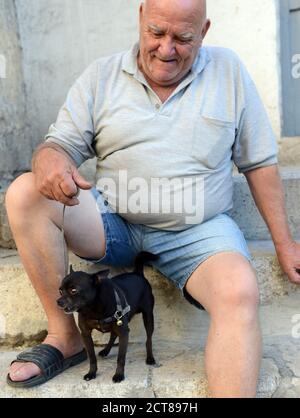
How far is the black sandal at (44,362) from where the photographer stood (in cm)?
223

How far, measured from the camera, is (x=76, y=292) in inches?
82.0

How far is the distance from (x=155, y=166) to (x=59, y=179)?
1.42 ft

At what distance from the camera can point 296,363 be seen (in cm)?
236

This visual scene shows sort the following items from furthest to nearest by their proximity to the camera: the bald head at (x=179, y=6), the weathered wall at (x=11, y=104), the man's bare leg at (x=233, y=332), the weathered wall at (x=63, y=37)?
the weathered wall at (x=63, y=37) → the weathered wall at (x=11, y=104) → the bald head at (x=179, y=6) → the man's bare leg at (x=233, y=332)

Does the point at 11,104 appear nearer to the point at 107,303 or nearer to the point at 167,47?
the point at 167,47

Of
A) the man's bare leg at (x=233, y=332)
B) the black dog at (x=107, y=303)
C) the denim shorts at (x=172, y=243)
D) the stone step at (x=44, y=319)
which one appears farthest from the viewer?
the stone step at (x=44, y=319)

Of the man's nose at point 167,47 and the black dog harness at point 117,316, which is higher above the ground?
the man's nose at point 167,47

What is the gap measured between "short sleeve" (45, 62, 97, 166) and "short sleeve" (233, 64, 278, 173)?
0.60 metres

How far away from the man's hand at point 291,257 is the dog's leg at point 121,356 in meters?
0.74

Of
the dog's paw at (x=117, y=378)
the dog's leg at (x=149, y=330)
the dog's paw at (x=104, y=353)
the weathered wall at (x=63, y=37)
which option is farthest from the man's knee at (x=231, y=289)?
the weathered wall at (x=63, y=37)

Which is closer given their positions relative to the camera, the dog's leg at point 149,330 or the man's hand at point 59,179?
the man's hand at point 59,179

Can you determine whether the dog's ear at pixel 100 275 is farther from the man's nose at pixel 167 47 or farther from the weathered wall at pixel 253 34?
the weathered wall at pixel 253 34

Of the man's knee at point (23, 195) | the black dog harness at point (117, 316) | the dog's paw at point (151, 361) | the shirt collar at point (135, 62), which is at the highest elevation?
the shirt collar at point (135, 62)

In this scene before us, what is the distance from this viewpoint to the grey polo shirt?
2387mm
